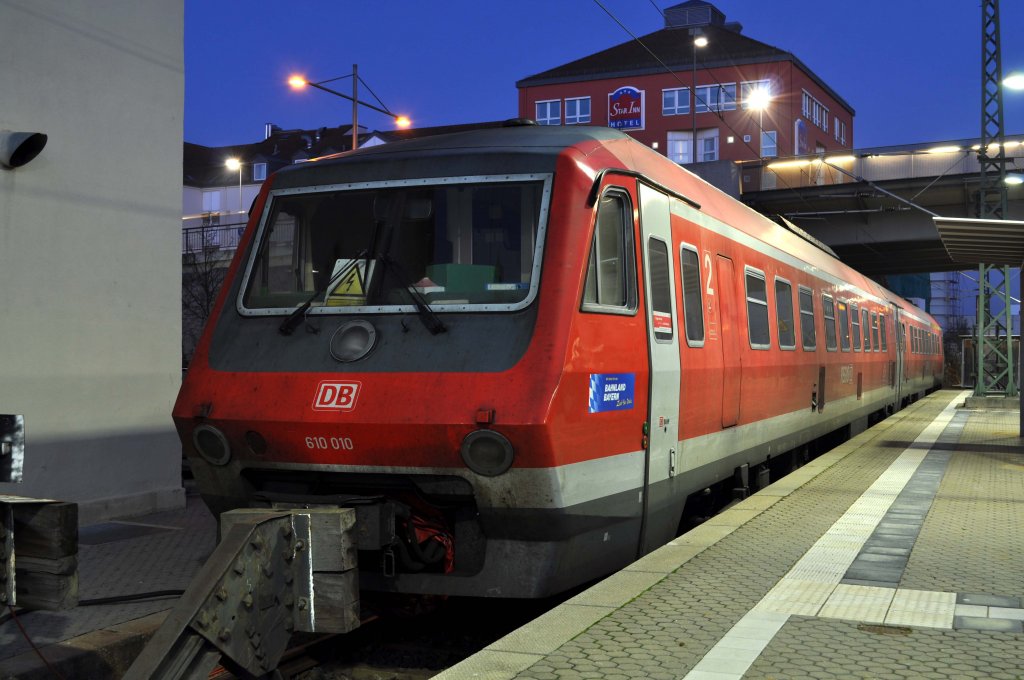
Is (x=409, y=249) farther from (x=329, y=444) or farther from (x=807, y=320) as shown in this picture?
(x=807, y=320)

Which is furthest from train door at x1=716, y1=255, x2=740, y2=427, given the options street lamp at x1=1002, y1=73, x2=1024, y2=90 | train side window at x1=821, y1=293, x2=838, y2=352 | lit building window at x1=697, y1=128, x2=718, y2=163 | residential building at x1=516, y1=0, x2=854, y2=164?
lit building window at x1=697, y1=128, x2=718, y2=163

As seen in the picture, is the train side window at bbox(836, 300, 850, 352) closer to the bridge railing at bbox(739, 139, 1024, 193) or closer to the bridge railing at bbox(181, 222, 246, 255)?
the bridge railing at bbox(739, 139, 1024, 193)

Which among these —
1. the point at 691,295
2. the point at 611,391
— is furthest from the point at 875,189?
the point at 611,391

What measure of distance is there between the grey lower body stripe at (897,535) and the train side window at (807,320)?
5.94 ft

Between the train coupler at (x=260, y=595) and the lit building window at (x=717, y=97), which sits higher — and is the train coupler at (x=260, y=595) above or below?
→ below

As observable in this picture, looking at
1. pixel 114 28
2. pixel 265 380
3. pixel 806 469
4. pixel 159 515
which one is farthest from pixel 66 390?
pixel 806 469

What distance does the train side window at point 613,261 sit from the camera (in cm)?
628

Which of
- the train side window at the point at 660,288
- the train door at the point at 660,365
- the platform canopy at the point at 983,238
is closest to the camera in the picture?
the train door at the point at 660,365

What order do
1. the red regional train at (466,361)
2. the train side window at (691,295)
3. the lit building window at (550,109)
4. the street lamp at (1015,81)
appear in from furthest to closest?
the lit building window at (550,109)
the street lamp at (1015,81)
the train side window at (691,295)
the red regional train at (466,361)

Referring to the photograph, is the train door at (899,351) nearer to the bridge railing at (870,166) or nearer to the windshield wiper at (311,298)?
the bridge railing at (870,166)

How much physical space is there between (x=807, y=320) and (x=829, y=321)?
184 centimetres

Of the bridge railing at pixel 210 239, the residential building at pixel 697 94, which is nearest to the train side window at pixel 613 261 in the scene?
the bridge railing at pixel 210 239

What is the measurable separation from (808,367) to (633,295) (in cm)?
635

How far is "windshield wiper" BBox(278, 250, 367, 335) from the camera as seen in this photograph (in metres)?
6.42
